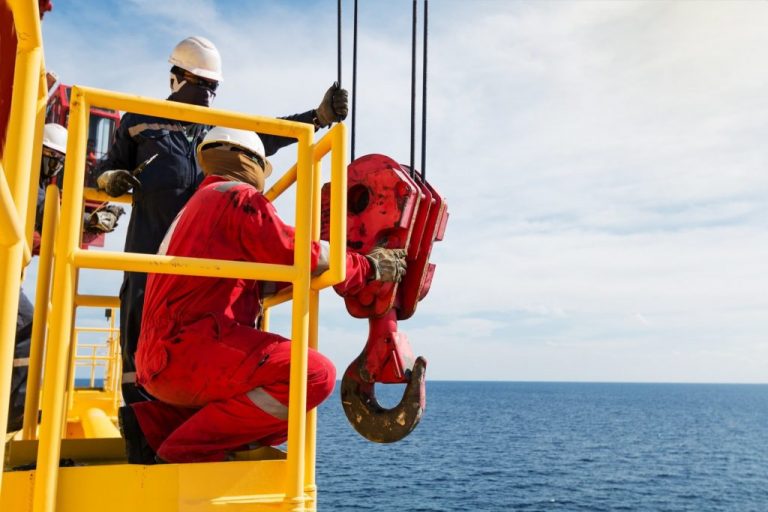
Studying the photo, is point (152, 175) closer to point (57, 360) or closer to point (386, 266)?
point (386, 266)

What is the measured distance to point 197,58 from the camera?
3.91 m

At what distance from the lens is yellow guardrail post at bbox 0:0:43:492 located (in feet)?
5.66

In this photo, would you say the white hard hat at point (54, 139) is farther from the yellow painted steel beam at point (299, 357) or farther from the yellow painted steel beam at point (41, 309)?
the yellow painted steel beam at point (299, 357)

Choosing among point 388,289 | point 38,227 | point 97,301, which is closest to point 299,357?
point 388,289

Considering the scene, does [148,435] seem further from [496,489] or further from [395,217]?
[496,489]

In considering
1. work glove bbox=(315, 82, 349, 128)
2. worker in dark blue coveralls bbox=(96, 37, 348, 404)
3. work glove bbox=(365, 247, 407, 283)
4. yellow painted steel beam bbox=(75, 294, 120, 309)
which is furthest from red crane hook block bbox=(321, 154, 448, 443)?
yellow painted steel beam bbox=(75, 294, 120, 309)

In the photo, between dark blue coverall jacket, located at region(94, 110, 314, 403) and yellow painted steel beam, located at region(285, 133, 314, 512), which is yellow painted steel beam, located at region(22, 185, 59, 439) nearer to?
dark blue coverall jacket, located at region(94, 110, 314, 403)

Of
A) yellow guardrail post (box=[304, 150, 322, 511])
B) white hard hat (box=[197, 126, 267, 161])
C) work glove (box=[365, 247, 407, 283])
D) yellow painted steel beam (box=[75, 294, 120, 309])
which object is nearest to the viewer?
yellow guardrail post (box=[304, 150, 322, 511])

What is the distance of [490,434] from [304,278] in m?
103

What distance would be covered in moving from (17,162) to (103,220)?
8.93ft

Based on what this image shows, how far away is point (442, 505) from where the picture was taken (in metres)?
49.4

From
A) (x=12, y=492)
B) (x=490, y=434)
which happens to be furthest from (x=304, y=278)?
(x=490, y=434)

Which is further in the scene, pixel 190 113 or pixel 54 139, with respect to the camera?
pixel 54 139

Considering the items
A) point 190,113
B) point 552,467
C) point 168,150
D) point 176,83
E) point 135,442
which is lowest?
point 552,467
